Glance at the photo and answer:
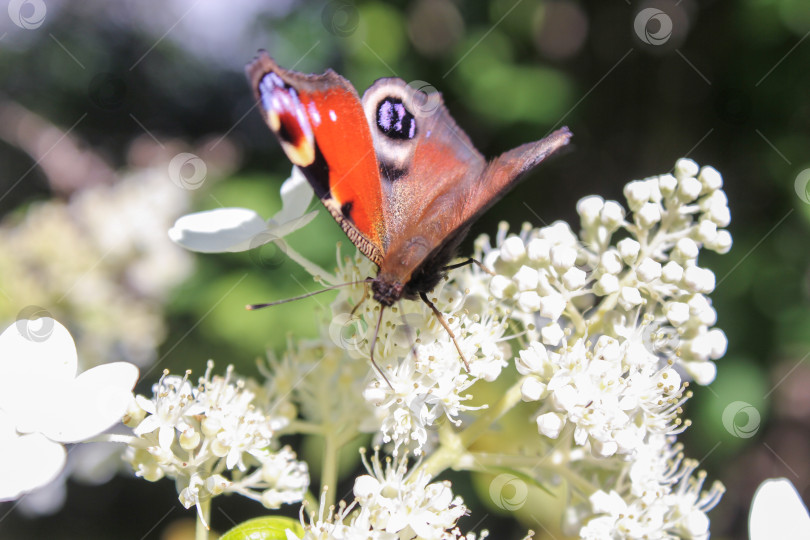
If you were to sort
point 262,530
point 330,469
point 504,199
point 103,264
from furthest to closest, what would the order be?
point 504,199
point 103,264
point 330,469
point 262,530

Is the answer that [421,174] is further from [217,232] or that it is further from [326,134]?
→ [217,232]

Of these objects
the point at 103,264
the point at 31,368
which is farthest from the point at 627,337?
the point at 103,264

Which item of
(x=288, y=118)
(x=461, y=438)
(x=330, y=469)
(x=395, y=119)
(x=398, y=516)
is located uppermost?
(x=395, y=119)

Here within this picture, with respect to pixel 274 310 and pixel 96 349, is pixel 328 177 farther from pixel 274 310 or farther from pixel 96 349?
pixel 96 349

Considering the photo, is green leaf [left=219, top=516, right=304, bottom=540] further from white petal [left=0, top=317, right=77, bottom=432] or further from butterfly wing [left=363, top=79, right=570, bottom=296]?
butterfly wing [left=363, top=79, right=570, bottom=296]

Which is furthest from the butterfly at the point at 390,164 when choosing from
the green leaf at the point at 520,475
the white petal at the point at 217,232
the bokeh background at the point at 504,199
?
the bokeh background at the point at 504,199

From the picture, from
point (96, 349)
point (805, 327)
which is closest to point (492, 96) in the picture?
point (805, 327)

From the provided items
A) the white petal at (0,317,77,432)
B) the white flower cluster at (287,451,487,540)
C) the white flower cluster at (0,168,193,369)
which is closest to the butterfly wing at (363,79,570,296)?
the white flower cluster at (287,451,487,540)
